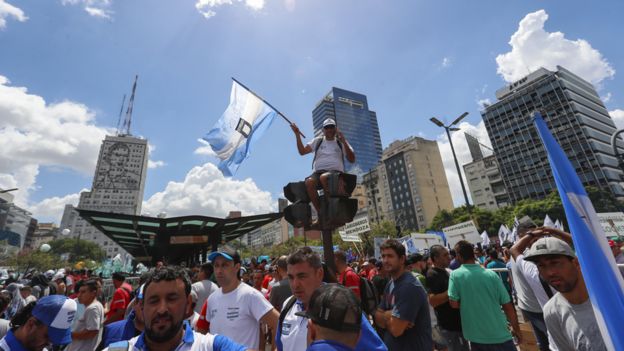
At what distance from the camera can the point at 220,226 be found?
18.5 meters

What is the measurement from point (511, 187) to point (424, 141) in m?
28.5

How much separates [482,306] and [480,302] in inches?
1.9

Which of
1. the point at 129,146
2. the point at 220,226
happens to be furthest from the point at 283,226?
the point at 220,226

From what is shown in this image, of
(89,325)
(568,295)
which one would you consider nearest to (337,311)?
(568,295)

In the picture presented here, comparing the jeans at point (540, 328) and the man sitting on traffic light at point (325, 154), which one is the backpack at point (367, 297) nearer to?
the man sitting on traffic light at point (325, 154)

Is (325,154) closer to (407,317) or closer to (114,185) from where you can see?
(407,317)

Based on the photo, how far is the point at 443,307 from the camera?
425cm

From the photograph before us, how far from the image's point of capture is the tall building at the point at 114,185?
12606 cm

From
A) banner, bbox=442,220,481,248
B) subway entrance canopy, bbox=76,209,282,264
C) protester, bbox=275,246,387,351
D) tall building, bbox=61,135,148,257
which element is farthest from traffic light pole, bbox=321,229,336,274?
tall building, bbox=61,135,148,257

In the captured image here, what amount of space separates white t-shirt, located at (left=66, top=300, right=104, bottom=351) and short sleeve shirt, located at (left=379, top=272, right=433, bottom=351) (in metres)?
3.95

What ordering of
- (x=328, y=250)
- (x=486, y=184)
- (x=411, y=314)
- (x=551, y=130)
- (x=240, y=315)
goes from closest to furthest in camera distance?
(x=411, y=314), (x=240, y=315), (x=328, y=250), (x=551, y=130), (x=486, y=184)

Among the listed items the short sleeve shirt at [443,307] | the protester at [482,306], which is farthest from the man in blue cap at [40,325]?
the short sleeve shirt at [443,307]

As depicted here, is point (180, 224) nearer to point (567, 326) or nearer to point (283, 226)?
point (567, 326)

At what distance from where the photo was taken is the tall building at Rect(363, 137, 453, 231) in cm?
8581
